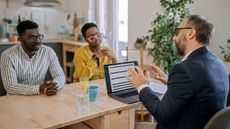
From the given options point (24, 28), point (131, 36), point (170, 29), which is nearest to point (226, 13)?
point (170, 29)

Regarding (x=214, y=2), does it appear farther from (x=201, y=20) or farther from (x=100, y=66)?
(x=201, y=20)

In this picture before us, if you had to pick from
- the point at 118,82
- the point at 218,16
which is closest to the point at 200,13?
the point at 218,16

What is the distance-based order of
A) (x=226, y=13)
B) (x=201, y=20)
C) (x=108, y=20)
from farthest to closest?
(x=108, y=20) < (x=226, y=13) < (x=201, y=20)

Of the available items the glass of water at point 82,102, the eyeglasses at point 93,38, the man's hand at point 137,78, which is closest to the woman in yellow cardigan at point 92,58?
the eyeglasses at point 93,38

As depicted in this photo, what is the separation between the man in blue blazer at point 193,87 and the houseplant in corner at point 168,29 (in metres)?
1.44

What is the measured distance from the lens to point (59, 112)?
5.09 feet

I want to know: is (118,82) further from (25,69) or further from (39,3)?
(39,3)

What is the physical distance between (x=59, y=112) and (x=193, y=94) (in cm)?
80

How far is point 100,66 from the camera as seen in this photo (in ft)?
8.41

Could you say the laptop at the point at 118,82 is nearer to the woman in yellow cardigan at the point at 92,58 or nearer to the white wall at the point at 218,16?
the woman in yellow cardigan at the point at 92,58

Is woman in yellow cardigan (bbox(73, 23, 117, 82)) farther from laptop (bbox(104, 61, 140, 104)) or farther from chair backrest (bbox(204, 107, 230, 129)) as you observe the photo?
chair backrest (bbox(204, 107, 230, 129))

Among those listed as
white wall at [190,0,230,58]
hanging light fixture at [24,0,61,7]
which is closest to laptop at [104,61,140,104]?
white wall at [190,0,230,58]

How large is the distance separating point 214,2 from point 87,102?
2.02 metres

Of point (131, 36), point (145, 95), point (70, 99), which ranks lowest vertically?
point (70, 99)
